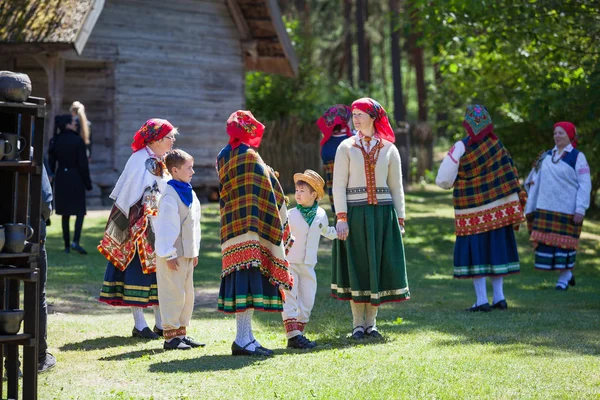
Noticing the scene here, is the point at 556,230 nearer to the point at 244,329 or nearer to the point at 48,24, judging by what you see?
the point at 244,329

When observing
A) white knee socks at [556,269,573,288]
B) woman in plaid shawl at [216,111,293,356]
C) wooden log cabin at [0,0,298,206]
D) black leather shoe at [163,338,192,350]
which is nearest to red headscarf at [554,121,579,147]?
white knee socks at [556,269,573,288]

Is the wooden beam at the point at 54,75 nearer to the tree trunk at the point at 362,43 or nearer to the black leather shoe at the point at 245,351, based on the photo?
the black leather shoe at the point at 245,351

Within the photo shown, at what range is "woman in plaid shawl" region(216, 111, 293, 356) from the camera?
7652mm

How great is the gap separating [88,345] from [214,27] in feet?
49.2

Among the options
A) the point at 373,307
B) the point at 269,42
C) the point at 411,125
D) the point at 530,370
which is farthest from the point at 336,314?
the point at 411,125

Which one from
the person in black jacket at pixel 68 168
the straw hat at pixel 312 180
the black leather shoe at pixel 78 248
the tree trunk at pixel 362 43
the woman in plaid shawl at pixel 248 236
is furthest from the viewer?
the tree trunk at pixel 362 43

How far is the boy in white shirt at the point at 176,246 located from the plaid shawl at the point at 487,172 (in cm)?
345

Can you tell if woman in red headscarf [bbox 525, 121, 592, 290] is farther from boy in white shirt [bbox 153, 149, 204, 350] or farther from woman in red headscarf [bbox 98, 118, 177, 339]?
boy in white shirt [bbox 153, 149, 204, 350]

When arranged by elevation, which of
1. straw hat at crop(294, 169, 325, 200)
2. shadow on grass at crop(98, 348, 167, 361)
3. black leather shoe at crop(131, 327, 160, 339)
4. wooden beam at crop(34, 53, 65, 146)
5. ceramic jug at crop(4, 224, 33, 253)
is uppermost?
wooden beam at crop(34, 53, 65, 146)

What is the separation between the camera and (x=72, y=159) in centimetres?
1447

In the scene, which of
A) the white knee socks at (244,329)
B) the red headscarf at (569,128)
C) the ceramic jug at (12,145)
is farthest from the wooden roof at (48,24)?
the ceramic jug at (12,145)

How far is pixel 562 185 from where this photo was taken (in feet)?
40.5

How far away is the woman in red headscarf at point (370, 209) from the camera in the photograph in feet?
27.6

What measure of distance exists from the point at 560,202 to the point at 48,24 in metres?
10.2
